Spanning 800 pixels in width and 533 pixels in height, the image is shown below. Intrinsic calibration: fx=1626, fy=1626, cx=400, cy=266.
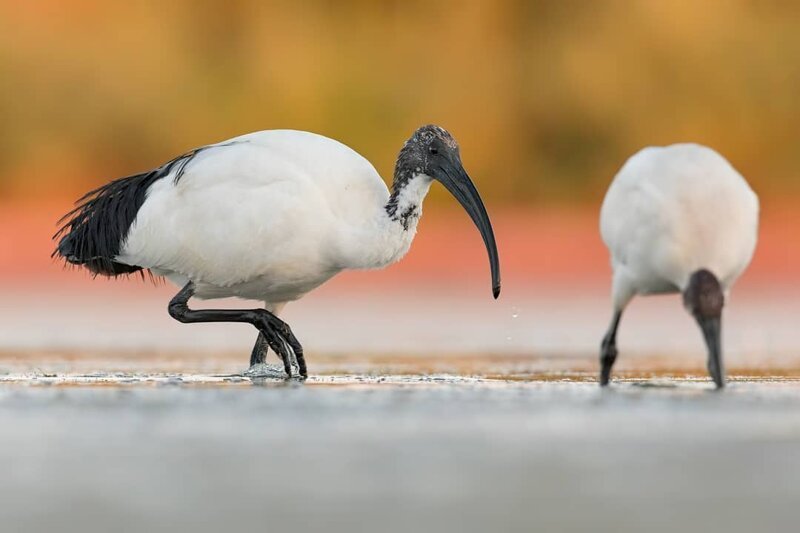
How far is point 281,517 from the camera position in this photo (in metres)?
5.30

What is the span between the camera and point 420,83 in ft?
110

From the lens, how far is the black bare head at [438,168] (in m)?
11.2

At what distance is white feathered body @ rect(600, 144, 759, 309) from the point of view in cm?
906

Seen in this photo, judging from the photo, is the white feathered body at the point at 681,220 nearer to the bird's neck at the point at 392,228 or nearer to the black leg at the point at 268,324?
the bird's neck at the point at 392,228

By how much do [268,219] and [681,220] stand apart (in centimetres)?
280

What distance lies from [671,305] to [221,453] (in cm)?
1458

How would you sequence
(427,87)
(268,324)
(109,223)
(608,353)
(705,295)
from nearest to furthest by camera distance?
(705,295) → (608,353) → (268,324) → (109,223) → (427,87)

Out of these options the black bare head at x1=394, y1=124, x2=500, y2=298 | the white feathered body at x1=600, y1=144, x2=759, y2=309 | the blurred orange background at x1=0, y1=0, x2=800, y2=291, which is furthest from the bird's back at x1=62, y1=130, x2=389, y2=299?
the blurred orange background at x1=0, y1=0, x2=800, y2=291

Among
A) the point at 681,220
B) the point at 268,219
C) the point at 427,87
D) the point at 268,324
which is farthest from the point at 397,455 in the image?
the point at 427,87

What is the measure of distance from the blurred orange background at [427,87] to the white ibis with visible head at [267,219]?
18956 millimetres

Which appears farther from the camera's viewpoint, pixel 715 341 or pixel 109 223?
pixel 109 223

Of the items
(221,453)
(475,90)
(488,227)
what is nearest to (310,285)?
(488,227)

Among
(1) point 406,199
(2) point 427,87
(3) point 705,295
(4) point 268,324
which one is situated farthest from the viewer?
(2) point 427,87

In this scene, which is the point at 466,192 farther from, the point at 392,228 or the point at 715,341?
the point at 715,341
